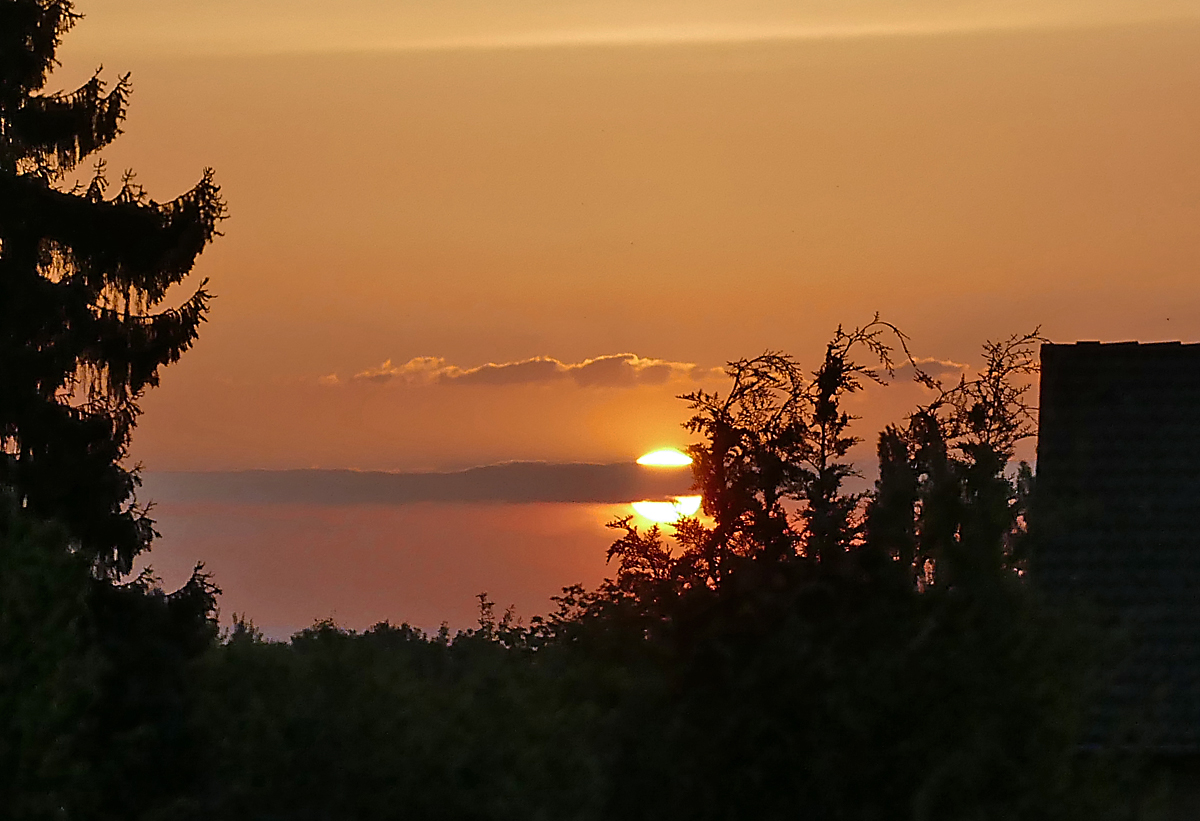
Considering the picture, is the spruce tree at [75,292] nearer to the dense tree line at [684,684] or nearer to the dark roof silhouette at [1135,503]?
the dense tree line at [684,684]

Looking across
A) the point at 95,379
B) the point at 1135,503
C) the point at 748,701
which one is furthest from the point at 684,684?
the point at 95,379

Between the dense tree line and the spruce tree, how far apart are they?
0.82 m

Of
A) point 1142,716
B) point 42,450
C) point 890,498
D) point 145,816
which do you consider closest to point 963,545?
point 890,498

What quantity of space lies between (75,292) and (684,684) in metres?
11.6

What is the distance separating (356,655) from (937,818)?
5.86m

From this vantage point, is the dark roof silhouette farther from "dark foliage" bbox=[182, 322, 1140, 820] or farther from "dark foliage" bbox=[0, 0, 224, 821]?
"dark foliage" bbox=[0, 0, 224, 821]

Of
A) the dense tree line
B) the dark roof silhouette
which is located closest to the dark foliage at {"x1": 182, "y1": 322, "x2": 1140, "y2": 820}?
the dense tree line

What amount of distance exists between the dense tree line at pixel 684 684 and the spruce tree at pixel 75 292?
824mm

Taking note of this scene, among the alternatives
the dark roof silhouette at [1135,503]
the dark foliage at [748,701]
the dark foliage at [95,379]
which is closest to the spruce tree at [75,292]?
the dark foliage at [95,379]

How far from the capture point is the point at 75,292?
20.5m

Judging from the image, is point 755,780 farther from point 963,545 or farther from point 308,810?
point 308,810

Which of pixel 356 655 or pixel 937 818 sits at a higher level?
pixel 356 655

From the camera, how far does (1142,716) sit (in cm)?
1525

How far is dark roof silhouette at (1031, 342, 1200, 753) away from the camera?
16672 mm
